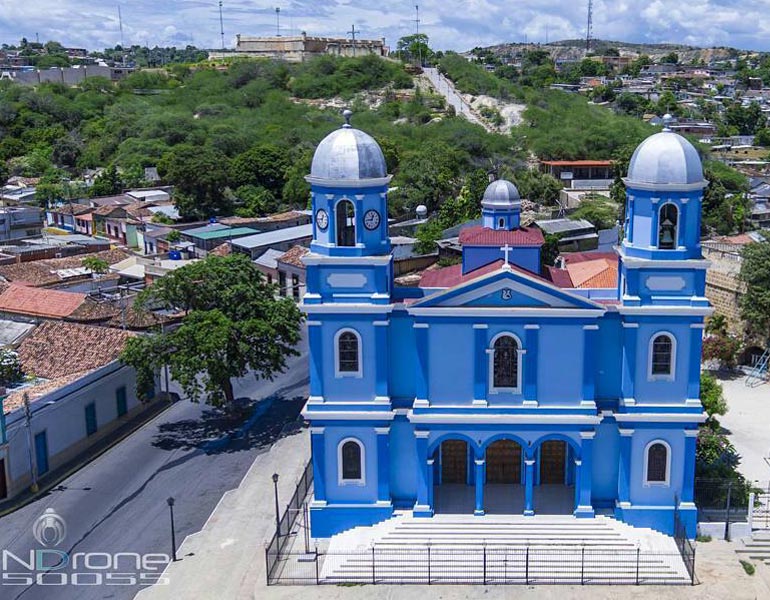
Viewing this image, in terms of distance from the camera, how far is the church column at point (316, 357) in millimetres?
22500

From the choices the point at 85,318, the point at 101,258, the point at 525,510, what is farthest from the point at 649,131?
the point at 525,510

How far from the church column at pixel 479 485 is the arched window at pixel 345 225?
6814 mm

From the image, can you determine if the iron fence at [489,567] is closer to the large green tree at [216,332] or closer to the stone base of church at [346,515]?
the stone base of church at [346,515]

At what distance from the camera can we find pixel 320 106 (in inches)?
4333

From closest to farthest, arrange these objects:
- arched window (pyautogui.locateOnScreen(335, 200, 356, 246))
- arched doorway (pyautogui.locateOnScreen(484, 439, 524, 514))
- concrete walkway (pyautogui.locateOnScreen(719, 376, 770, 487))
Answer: arched window (pyautogui.locateOnScreen(335, 200, 356, 246)) < arched doorway (pyautogui.locateOnScreen(484, 439, 524, 514)) < concrete walkway (pyautogui.locateOnScreen(719, 376, 770, 487))

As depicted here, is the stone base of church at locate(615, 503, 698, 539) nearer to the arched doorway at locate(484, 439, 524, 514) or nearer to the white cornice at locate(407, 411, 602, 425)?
the white cornice at locate(407, 411, 602, 425)

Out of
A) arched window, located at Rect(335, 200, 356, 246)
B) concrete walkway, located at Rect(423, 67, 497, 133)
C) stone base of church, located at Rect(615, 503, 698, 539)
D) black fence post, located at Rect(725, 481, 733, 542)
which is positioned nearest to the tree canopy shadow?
arched window, located at Rect(335, 200, 356, 246)

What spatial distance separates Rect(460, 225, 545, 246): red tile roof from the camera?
24672mm

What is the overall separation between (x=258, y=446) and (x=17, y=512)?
26.7 ft

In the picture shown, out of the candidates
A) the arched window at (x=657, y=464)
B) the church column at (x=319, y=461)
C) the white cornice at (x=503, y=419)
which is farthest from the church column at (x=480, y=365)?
the arched window at (x=657, y=464)

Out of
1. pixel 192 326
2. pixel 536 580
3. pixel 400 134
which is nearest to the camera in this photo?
pixel 536 580

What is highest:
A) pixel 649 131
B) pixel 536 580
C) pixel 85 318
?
pixel 649 131

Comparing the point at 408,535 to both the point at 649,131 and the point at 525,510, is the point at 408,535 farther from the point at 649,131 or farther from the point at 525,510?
the point at 649,131

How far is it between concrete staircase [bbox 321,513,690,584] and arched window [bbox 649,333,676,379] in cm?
425
